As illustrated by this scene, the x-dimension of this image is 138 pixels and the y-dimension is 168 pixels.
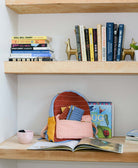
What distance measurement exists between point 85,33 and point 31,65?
0.38 meters

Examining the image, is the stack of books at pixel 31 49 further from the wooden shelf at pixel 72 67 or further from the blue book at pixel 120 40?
the blue book at pixel 120 40

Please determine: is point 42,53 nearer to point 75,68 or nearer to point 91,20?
point 75,68

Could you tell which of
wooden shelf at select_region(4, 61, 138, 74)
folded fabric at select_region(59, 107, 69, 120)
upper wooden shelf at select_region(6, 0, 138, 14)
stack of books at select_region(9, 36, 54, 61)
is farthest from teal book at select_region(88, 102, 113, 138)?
upper wooden shelf at select_region(6, 0, 138, 14)

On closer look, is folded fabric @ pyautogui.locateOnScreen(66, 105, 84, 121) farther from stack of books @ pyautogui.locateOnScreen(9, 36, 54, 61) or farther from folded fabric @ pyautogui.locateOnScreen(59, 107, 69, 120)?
stack of books @ pyautogui.locateOnScreen(9, 36, 54, 61)

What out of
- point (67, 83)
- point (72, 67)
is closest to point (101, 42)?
point (72, 67)

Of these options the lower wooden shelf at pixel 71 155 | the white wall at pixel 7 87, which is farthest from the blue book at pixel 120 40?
the white wall at pixel 7 87

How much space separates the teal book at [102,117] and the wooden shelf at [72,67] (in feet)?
0.98

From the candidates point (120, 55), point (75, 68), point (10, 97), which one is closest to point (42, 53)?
point (75, 68)

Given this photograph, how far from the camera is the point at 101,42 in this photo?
172 cm

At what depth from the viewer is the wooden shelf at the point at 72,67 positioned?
5.30 feet

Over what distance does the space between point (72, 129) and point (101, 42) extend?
55 centimetres

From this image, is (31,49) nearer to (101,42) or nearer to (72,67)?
(72,67)

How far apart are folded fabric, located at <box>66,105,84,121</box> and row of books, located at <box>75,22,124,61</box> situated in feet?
1.02

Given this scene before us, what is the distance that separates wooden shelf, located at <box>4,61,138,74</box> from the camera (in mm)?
1616
